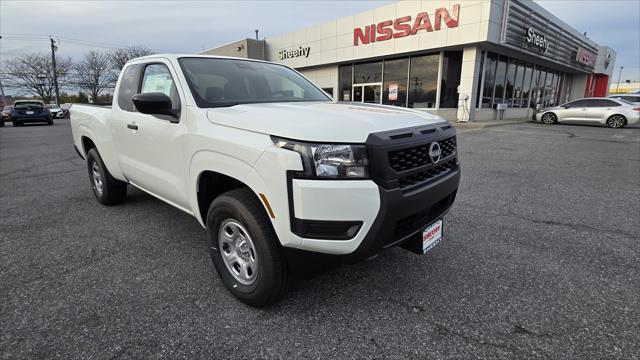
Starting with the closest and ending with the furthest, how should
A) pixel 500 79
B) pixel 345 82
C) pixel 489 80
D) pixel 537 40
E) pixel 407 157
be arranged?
pixel 407 157
pixel 489 80
pixel 537 40
pixel 500 79
pixel 345 82

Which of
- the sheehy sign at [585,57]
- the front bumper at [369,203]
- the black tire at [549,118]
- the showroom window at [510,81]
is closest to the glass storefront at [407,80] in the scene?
the showroom window at [510,81]

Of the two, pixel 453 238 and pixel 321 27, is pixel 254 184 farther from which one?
pixel 321 27

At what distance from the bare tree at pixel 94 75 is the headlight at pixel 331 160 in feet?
183

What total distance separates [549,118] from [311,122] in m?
20.3

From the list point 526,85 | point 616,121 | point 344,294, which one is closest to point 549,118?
point 616,121

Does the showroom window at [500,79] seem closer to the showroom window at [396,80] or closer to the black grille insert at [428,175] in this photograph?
the showroom window at [396,80]

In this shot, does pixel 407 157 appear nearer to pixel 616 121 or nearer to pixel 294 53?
pixel 616 121

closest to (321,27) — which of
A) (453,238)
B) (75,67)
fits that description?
(453,238)

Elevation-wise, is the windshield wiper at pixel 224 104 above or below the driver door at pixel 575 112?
above

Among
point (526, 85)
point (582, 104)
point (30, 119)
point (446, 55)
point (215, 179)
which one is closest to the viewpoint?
point (215, 179)

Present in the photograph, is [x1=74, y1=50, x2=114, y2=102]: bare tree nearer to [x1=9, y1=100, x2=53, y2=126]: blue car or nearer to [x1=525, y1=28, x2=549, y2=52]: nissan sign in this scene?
[x1=9, y1=100, x2=53, y2=126]: blue car

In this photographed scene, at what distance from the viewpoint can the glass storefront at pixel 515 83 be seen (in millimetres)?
18500

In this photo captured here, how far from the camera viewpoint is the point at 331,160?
1.89m

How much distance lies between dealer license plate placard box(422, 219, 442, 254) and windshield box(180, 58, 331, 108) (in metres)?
1.68
